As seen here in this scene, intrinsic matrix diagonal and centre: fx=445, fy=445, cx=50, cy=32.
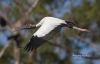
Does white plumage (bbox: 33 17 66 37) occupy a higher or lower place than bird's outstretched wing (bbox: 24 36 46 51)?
higher

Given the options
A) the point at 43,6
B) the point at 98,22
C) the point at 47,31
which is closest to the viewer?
the point at 47,31

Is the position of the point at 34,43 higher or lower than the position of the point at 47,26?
lower

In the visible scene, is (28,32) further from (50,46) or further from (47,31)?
(47,31)

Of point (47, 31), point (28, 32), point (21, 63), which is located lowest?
point (21, 63)

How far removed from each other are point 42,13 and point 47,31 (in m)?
2.75

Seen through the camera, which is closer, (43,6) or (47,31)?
(47,31)

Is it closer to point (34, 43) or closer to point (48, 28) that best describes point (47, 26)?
point (48, 28)

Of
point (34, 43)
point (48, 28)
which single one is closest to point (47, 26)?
point (48, 28)

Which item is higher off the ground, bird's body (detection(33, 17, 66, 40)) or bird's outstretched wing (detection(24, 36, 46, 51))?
bird's body (detection(33, 17, 66, 40))

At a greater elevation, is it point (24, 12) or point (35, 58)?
point (24, 12)

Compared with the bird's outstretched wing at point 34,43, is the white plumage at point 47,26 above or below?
above

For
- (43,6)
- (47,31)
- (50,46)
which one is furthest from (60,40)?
(47,31)

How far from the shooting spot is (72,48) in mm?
6215

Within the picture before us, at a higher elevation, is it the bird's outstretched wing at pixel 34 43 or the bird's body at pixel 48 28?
the bird's body at pixel 48 28
